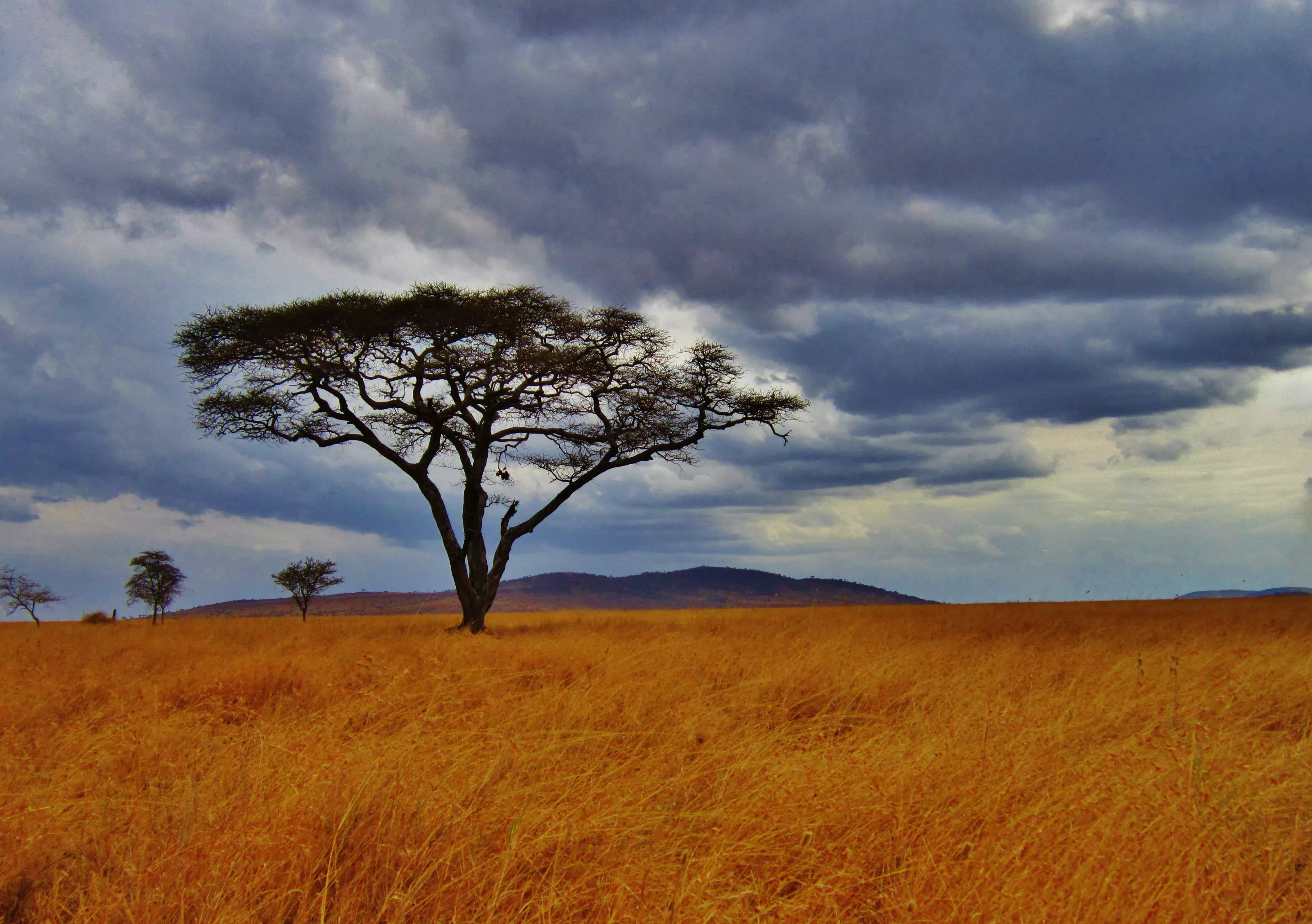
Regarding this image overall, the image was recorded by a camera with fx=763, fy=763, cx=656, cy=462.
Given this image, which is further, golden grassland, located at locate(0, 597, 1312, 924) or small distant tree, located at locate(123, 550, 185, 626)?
small distant tree, located at locate(123, 550, 185, 626)

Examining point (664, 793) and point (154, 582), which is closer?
point (664, 793)

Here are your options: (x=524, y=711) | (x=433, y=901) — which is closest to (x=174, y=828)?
(x=433, y=901)

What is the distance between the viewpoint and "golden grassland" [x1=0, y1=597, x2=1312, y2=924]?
10.3 ft

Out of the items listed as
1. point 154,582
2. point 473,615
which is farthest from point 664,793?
point 154,582

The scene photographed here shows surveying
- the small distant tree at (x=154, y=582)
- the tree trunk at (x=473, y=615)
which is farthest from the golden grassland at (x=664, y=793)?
the small distant tree at (x=154, y=582)

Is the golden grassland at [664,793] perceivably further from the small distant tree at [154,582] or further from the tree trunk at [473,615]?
the small distant tree at [154,582]

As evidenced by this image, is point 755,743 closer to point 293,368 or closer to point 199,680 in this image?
point 199,680

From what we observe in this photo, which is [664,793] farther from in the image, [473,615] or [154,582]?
[154,582]

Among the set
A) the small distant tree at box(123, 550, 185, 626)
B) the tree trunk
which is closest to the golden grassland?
the tree trunk

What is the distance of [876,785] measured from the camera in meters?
4.04

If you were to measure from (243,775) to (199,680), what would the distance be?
478cm

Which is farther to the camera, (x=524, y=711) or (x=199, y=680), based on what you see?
(x=199, y=680)

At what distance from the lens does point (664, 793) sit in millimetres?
4336

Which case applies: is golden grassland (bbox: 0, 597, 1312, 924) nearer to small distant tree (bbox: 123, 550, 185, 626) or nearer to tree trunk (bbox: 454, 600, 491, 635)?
tree trunk (bbox: 454, 600, 491, 635)
